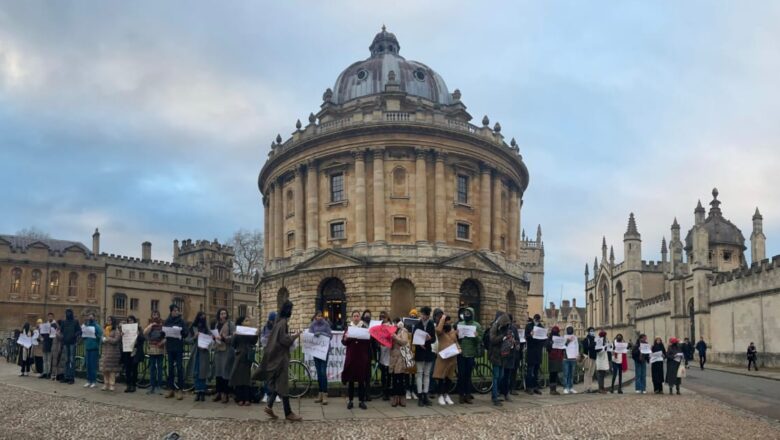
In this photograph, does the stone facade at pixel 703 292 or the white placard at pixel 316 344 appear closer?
the white placard at pixel 316 344

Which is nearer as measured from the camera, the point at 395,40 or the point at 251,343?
the point at 251,343

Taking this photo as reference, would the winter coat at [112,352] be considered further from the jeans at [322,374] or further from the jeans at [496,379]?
the jeans at [496,379]

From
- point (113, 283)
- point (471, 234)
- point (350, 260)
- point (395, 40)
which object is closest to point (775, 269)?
point (471, 234)

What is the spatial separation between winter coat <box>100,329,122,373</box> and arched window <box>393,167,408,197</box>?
28.1 m

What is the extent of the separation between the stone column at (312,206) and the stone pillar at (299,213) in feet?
2.09

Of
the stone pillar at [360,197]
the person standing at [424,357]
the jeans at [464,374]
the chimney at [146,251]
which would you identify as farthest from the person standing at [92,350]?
the chimney at [146,251]

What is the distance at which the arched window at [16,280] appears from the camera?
6228 centimetres

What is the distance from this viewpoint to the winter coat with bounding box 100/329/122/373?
16.7 m

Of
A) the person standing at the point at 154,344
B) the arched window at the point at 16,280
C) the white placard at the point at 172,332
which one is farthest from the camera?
the arched window at the point at 16,280

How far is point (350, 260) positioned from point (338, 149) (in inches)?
302

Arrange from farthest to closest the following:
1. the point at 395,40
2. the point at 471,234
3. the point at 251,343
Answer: the point at 395,40, the point at 471,234, the point at 251,343

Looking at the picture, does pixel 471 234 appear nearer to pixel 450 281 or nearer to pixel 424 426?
pixel 450 281

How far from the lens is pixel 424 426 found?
40.7ft

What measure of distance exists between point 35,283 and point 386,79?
3912 centimetres
